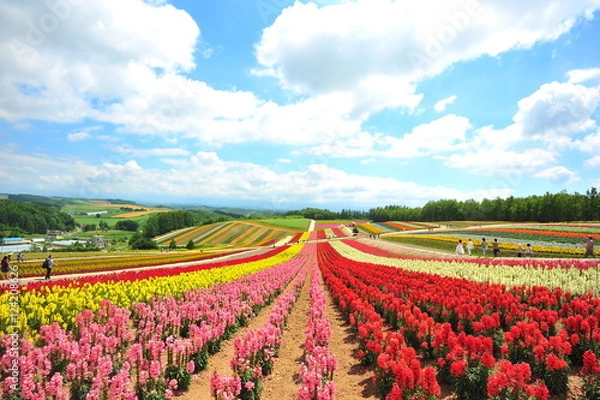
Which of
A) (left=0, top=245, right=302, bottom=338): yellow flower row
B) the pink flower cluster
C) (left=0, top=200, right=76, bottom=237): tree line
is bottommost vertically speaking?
(left=0, top=200, right=76, bottom=237): tree line

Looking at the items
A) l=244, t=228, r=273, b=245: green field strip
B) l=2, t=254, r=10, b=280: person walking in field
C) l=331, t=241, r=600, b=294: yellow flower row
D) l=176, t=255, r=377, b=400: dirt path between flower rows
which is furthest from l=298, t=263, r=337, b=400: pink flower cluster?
l=244, t=228, r=273, b=245: green field strip

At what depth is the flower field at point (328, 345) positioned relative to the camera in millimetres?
5496

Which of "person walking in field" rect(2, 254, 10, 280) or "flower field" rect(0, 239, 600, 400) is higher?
"flower field" rect(0, 239, 600, 400)

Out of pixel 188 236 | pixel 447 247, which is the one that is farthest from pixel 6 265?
pixel 188 236

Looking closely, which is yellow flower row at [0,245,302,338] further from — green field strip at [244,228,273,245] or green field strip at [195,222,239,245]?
green field strip at [195,222,239,245]

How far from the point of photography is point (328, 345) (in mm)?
8852

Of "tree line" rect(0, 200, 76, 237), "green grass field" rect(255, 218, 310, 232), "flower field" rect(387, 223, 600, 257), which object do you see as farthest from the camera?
"tree line" rect(0, 200, 76, 237)

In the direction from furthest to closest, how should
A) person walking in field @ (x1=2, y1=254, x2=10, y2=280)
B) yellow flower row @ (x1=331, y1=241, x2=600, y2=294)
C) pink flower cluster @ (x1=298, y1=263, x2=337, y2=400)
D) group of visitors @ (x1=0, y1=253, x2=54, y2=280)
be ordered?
person walking in field @ (x1=2, y1=254, x2=10, y2=280)
group of visitors @ (x1=0, y1=253, x2=54, y2=280)
yellow flower row @ (x1=331, y1=241, x2=600, y2=294)
pink flower cluster @ (x1=298, y1=263, x2=337, y2=400)

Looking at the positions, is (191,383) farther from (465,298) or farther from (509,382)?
(465,298)

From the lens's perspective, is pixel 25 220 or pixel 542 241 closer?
pixel 542 241

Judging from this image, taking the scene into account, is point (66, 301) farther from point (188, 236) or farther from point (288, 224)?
point (288, 224)

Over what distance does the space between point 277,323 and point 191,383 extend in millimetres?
3545

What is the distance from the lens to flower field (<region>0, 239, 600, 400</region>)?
550 cm

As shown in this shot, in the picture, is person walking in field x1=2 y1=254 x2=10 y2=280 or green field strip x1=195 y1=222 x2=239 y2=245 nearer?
person walking in field x1=2 y1=254 x2=10 y2=280
